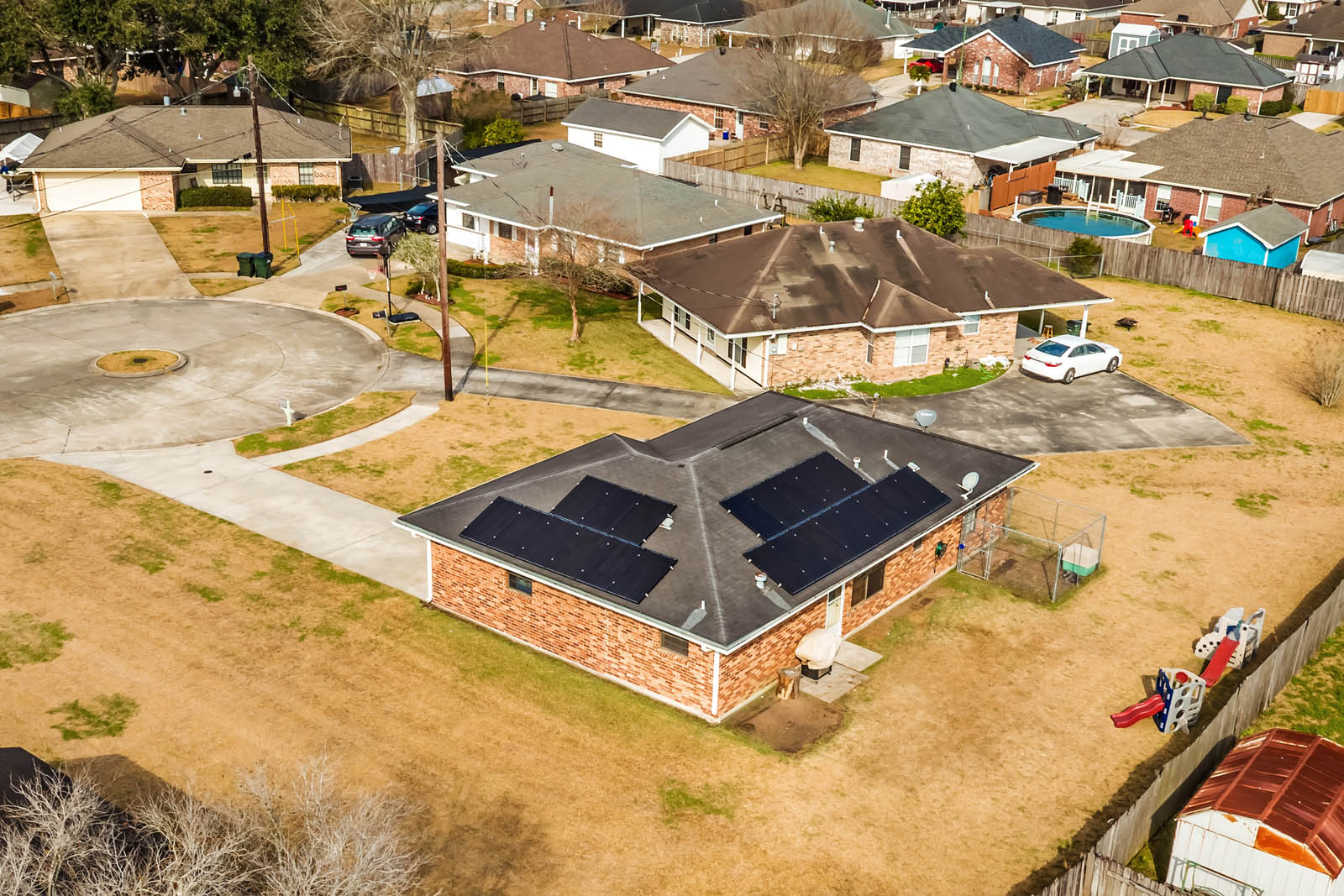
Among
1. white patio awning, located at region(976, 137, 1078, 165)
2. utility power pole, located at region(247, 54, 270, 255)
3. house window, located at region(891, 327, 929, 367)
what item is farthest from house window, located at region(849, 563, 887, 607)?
white patio awning, located at region(976, 137, 1078, 165)

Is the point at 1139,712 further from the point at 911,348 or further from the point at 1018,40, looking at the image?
the point at 1018,40

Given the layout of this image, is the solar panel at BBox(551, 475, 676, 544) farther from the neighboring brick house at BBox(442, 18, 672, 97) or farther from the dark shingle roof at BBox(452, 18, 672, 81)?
the dark shingle roof at BBox(452, 18, 672, 81)

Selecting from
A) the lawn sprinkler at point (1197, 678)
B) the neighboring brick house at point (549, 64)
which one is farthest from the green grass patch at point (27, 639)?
the neighboring brick house at point (549, 64)

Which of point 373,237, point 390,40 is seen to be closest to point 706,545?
point 373,237

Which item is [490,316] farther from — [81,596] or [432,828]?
[432,828]

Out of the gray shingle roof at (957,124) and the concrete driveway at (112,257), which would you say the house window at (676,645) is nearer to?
the concrete driveway at (112,257)

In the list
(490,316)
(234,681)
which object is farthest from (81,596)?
(490,316)
